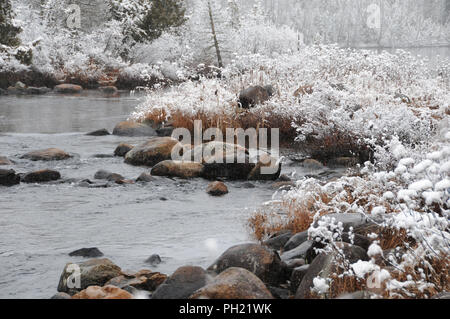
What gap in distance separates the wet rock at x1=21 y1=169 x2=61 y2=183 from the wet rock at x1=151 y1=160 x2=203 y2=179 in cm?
166

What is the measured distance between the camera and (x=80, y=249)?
555cm

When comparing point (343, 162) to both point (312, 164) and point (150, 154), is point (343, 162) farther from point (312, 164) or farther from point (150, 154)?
point (150, 154)

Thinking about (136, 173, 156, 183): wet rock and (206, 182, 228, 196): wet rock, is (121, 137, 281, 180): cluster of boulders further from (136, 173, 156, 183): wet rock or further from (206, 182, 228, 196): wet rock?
(206, 182, 228, 196): wet rock

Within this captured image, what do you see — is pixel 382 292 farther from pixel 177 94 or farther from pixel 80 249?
pixel 177 94

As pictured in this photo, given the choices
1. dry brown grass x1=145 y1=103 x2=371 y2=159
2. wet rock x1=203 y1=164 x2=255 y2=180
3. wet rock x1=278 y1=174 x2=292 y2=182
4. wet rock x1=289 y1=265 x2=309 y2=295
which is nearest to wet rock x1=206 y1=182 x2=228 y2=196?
wet rock x1=203 y1=164 x2=255 y2=180

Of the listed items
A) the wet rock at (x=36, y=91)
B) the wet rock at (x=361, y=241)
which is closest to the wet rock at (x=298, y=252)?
the wet rock at (x=361, y=241)

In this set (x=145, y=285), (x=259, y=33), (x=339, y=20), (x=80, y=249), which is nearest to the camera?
(x=145, y=285)

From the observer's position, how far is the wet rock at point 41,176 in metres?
8.79

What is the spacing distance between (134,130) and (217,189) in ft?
20.3

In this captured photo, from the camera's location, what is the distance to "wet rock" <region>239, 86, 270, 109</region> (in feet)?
42.8

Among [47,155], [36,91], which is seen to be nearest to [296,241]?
[47,155]

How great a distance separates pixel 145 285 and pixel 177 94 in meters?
11.0

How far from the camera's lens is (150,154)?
1029cm
